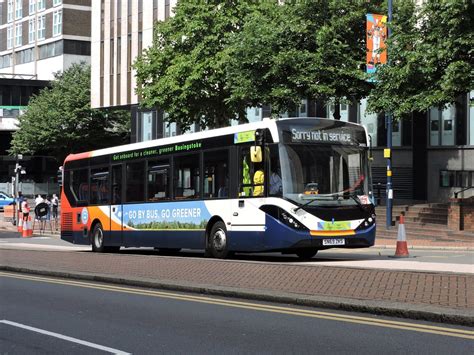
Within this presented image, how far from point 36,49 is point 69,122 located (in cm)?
2276

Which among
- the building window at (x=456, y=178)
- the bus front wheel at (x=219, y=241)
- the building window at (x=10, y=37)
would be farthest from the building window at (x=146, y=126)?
the building window at (x=10, y=37)

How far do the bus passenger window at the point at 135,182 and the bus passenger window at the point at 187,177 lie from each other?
1.91 meters

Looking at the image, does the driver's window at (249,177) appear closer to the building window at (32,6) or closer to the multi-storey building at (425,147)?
the multi-storey building at (425,147)

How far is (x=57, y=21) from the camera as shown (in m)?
83.9

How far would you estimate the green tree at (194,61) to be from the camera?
110ft

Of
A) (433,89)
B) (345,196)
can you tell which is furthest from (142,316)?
(433,89)

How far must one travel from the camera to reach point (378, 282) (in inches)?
446

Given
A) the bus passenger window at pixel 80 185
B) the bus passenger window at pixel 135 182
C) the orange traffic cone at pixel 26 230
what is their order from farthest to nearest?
the orange traffic cone at pixel 26 230 → the bus passenger window at pixel 80 185 → the bus passenger window at pixel 135 182

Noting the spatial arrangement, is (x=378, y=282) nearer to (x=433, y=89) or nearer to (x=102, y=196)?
(x=102, y=196)

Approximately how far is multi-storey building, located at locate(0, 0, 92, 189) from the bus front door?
6144 centimetres

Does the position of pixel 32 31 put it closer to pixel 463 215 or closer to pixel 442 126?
pixel 442 126

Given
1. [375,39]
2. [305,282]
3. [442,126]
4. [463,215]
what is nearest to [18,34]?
[442,126]

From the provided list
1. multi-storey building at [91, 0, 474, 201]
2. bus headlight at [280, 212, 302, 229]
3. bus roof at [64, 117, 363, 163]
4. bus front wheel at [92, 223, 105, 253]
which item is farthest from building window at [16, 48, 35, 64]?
bus headlight at [280, 212, 302, 229]

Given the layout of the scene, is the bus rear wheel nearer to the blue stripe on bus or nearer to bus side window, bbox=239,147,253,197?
the blue stripe on bus
